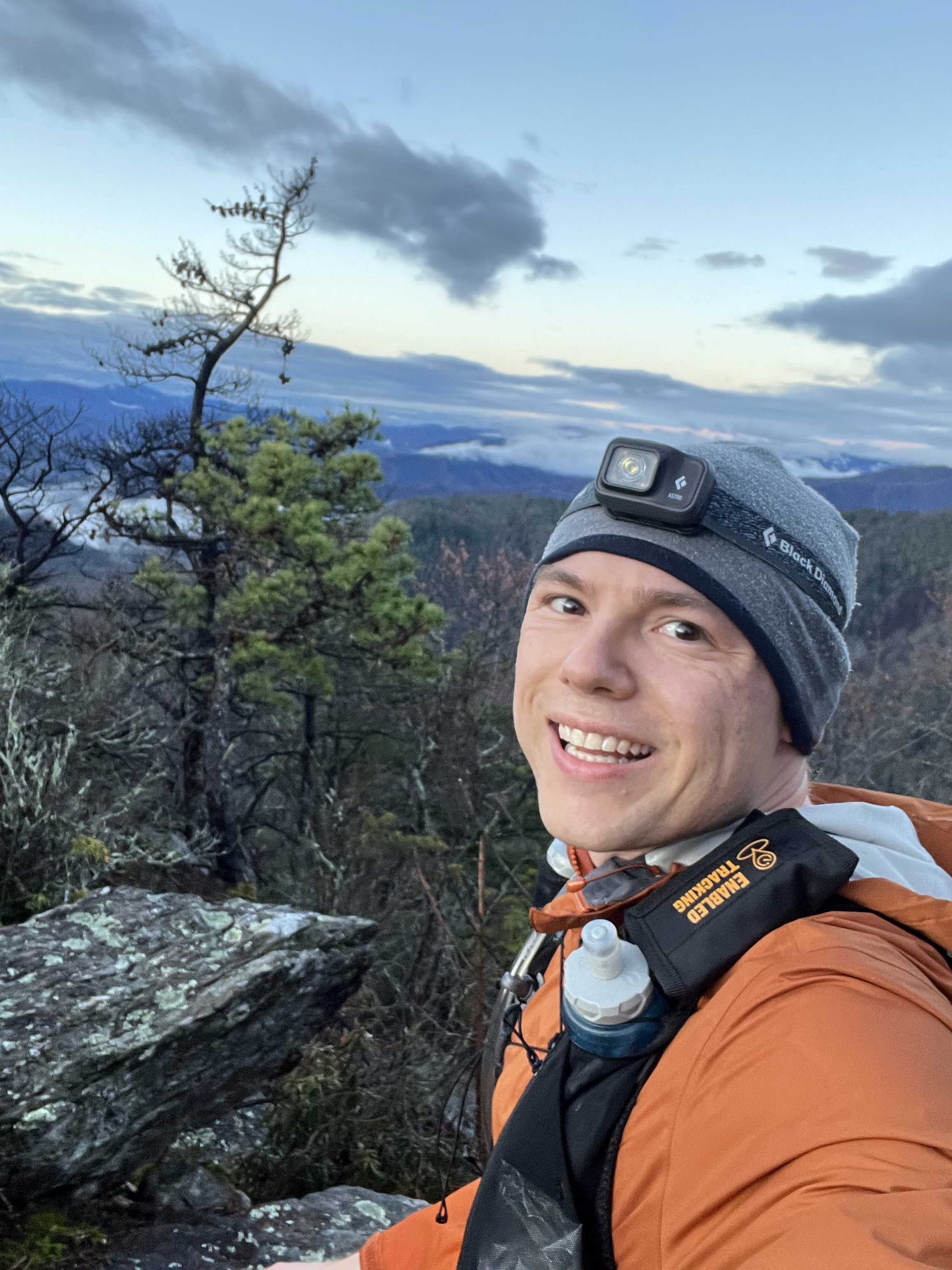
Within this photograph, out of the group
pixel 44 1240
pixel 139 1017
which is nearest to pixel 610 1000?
pixel 44 1240

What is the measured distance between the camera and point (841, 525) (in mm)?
1737

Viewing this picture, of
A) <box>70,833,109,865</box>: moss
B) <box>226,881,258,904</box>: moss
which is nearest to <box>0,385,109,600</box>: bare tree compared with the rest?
<box>226,881,258,904</box>: moss

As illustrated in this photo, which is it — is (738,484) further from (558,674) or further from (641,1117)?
(641,1117)

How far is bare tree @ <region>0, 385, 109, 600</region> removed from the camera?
50.1ft

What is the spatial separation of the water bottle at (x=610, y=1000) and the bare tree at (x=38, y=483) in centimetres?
1585

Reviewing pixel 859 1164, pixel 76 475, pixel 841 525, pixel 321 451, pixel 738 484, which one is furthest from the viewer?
pixel 76 475

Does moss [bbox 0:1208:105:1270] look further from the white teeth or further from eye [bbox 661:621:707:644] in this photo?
eye [bbox 661:621:707:644]

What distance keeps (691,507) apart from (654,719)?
0.39 m

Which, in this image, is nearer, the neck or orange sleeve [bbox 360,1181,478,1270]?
the neck

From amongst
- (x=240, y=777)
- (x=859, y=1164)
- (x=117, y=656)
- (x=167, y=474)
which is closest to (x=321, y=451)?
(x=167, y=474)

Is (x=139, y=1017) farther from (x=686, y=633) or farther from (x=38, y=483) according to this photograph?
(x=38, y=483)

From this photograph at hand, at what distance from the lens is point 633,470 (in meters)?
1.56

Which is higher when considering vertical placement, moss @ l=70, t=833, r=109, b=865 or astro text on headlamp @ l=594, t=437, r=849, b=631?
astro text on headlamp @ l=594, t=437, r=849, b=631

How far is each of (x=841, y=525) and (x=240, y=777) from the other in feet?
62.2
